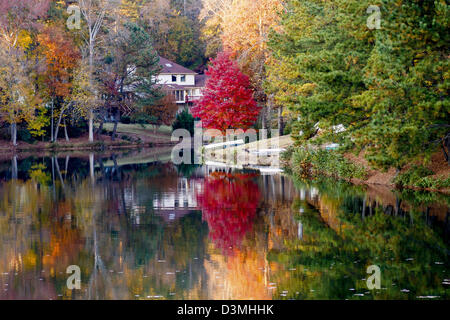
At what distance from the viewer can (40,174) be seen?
117ft

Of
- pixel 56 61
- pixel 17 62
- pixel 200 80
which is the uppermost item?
pixel 200 80

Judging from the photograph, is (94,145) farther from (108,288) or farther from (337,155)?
(108,288)

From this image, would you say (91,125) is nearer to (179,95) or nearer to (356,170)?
(179,95)

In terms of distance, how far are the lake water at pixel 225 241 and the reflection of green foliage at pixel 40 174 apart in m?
3.58

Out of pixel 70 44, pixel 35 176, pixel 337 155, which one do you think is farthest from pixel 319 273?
pixel 70 44

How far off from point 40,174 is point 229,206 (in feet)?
56.2

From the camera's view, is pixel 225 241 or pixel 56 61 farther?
pixel 56 61

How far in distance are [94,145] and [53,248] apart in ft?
158

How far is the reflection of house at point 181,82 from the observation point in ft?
279

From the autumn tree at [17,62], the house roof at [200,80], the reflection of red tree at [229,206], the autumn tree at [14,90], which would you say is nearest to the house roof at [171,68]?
the house roof at [200,80]

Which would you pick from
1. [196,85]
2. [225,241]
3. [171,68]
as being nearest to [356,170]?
[225,241]

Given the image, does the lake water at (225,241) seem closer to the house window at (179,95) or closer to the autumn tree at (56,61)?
the autumn tree at (56,61)

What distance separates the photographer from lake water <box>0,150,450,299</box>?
11.9 metres
